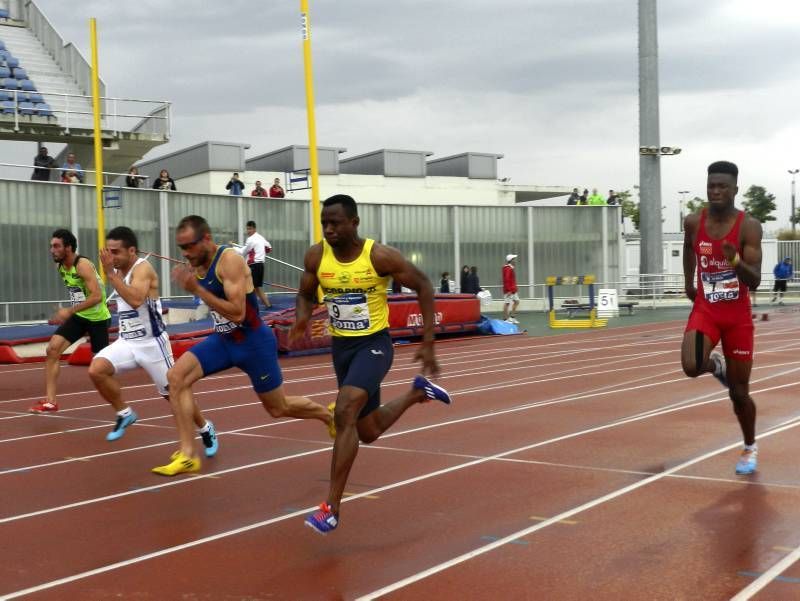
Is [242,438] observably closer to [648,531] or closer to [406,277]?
[406,277]

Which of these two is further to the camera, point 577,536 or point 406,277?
point 406,277

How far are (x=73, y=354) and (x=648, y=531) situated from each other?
1360 centimetres

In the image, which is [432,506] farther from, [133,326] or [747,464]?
[133,326]

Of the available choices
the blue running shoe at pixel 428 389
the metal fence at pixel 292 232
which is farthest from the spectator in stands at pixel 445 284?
the blue running shoe at pixel 428 389

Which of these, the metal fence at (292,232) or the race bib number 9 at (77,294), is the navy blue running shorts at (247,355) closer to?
the race bib number 9 at (77,294)

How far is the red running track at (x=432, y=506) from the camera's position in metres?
4.69

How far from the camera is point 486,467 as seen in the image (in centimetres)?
733

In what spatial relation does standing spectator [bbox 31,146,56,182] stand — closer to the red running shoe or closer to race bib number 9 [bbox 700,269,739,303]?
the red running shoe

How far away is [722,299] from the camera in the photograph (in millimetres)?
6812

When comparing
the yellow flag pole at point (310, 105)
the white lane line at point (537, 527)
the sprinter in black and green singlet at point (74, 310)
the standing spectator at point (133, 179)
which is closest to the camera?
the white lane line at point (537, 527)

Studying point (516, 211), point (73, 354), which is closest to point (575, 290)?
point (516, 211)

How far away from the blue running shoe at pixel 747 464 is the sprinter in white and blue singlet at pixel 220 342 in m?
3.23

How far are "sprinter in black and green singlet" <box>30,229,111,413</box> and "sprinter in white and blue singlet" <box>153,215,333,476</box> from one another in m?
3.39

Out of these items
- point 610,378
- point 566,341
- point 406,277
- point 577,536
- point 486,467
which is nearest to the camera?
point 577,536
